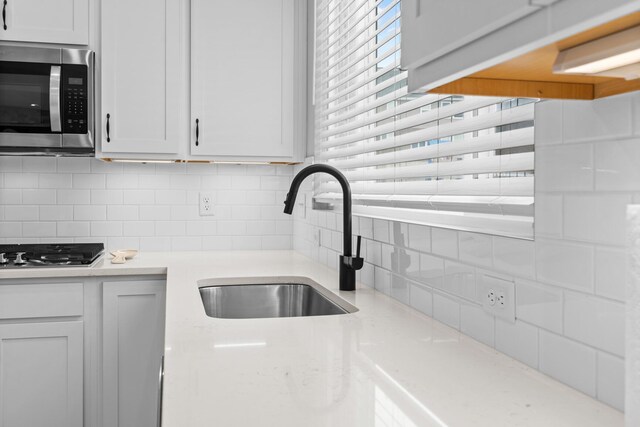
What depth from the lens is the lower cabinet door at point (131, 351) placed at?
98.4 inches

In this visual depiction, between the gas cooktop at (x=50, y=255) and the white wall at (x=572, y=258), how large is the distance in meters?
1.80

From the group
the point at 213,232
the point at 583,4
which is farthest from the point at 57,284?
the point at 583,4

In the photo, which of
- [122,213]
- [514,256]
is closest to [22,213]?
[122,213]

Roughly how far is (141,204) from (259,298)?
3.80ft

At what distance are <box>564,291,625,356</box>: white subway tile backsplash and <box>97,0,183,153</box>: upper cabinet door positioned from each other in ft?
7.21

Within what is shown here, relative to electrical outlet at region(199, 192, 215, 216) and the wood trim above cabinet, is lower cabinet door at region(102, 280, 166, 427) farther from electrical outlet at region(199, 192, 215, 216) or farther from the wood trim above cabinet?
the wood trim above cabinet

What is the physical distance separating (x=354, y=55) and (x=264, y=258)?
3.83 feet

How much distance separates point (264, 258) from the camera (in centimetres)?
296

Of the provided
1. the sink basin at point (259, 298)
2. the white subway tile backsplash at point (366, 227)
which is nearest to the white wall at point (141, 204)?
the sink basin at point (259, 298)

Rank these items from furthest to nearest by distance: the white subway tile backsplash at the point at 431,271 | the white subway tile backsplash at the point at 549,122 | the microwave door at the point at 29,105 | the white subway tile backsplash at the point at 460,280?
the microwave door at the point at 29,105, the white subway tile backsplash at the point at 431,271, the white subway tile backsplash at the point at 460,280, the white subway tile backsplash at the point at 549,122

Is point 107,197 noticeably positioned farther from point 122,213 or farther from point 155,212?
point 155,212

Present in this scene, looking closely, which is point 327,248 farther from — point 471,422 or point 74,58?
point 471,422

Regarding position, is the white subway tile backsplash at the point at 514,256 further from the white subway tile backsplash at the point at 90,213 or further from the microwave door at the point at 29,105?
the white subway tile backsplash at the point at 90,213

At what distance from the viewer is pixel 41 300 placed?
2.42 m
